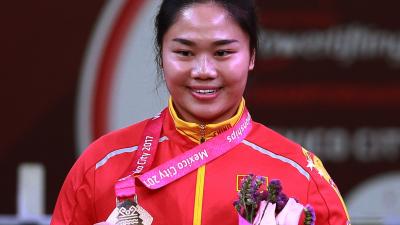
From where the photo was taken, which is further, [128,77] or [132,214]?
[128,77]

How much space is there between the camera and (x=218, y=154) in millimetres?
2623

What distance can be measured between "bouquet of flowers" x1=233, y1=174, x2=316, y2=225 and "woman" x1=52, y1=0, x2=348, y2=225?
133 millimetres

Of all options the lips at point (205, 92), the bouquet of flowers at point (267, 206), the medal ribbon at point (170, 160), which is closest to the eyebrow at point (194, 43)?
the lips at point (205, 92)

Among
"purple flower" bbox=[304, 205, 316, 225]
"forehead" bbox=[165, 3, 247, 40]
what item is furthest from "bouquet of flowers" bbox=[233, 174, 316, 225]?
"forehead" bbox=[165, 3, 247, 40]

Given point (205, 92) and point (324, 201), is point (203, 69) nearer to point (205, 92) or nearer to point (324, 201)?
point (205, 92)

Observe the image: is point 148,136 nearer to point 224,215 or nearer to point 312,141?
point 224,215

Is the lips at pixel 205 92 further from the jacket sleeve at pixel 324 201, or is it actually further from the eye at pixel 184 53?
the jacket sleeve at pixel 324 201

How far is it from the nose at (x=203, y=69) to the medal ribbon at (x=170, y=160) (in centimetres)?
16

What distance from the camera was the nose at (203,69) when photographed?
2.54m

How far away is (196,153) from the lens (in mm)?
2605

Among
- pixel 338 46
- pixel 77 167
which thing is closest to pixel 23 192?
pixel 338 46

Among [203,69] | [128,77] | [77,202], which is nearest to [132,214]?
[77,202]

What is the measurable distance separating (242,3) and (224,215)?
494mm

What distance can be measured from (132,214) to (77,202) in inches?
5.5
